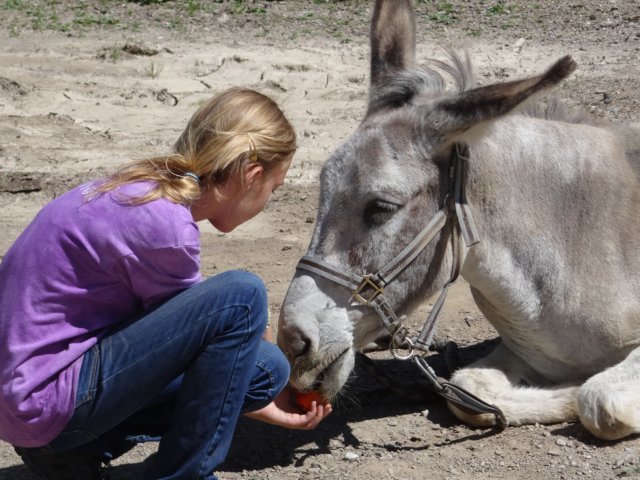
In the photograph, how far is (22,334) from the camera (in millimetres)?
3135

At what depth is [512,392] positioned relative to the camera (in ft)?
14.6

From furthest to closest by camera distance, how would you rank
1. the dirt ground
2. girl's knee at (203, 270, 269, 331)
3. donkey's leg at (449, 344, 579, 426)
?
1. donkey's leg at (449, 344, 579, 426)
2. the dirt ground
3. girl's knee at (203, 270, 269, 331)

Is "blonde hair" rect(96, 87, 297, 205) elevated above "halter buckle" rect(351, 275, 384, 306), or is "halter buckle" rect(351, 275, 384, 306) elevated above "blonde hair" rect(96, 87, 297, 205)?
"blonde hair" rect(96, 87, 297, 205)

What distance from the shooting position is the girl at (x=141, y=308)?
124 inches

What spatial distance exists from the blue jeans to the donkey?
0.47 metres

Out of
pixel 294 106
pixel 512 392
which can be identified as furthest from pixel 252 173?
pixel 294 106

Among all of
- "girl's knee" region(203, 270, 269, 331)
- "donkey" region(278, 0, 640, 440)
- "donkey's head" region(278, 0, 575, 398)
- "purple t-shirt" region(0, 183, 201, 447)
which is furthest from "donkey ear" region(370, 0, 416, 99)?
"purple t-shirt" region(0, 183, 201, 447)

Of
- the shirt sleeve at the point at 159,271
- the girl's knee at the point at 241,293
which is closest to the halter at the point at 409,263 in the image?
the girl's knee at the point at 241,293

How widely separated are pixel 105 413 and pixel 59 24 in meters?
8.94

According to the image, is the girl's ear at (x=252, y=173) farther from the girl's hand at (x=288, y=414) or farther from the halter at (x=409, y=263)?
the girl's hand at (x=288, y=414)

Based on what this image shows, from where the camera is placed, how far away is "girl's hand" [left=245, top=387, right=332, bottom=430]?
3830 mm

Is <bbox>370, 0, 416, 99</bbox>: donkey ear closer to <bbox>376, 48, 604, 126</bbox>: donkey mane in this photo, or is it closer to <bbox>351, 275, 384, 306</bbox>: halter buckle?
<bbox>376, 48, 604, 126</bbox>: donkey mane

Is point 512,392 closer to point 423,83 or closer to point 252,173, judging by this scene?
point 423,83

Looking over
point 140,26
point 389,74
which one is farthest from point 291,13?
point 389,74
